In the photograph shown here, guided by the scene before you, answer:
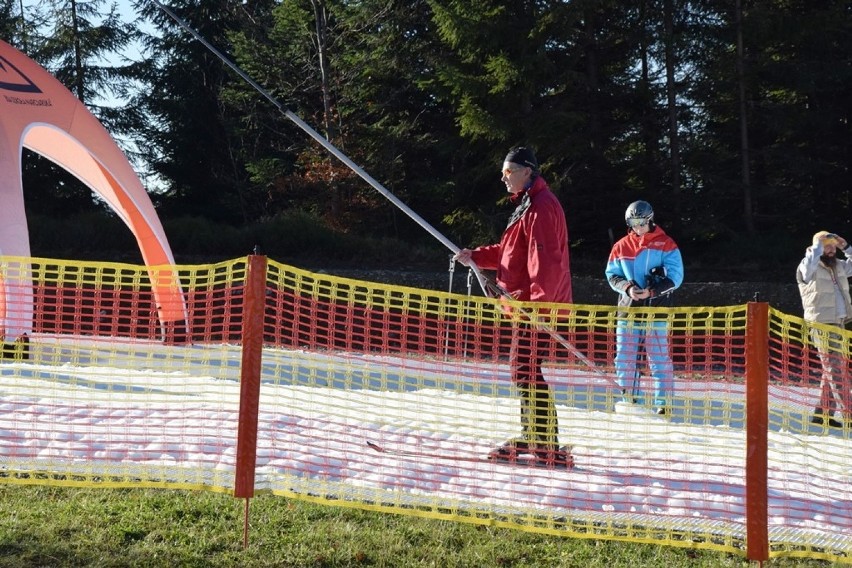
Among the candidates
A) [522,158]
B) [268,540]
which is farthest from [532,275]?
[268,540]

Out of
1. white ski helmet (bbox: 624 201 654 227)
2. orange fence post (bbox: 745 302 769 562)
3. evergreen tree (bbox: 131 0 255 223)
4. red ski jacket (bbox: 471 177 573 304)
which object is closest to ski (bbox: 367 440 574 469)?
red ski jacket (bbox: 471 177 573 304)

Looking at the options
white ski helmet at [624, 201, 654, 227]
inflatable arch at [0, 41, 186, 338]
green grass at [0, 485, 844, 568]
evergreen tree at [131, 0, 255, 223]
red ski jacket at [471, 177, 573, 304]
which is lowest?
green grass at [0, 485, 844, 568]

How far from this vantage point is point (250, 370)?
434 centimetres

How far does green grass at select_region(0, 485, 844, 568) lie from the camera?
423cm

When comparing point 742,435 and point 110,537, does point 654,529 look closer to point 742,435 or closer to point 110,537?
point 742,435

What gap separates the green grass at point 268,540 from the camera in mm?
4230

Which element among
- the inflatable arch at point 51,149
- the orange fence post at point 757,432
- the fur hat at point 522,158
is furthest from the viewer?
the inflatable arch at point 51,149

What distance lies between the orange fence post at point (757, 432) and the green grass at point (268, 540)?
0.18 metres

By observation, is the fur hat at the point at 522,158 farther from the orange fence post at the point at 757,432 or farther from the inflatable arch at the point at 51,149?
the inflatable arch at the point at 51,149

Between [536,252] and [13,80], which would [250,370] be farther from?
[13,80]

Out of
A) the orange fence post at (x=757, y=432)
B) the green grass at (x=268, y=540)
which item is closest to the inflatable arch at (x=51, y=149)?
the green grass at (x=268, y=540)

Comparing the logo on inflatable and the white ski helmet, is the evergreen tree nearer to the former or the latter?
the logo on inflatable

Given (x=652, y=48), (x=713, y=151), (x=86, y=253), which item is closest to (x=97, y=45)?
(x=86, y=253)

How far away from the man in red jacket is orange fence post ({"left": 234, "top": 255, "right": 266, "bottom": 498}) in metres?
1.33
